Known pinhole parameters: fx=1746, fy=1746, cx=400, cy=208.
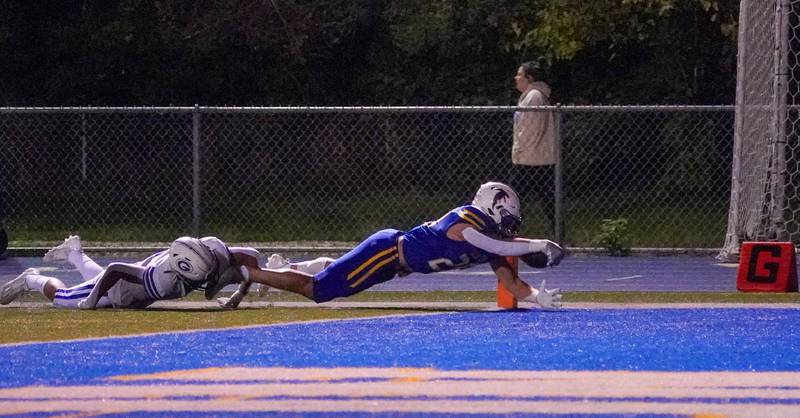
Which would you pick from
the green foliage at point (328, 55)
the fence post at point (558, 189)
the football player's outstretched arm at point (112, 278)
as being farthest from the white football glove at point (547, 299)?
the green foliage at point (328, 55)

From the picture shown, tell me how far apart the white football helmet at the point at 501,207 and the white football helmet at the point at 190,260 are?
74.1 inches

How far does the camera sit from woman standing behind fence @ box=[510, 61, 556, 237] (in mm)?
17188

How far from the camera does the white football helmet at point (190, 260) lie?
11664mm

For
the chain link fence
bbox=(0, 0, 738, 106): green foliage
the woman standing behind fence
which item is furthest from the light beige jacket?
bbox=(0, 0, 738, 106): green foliage

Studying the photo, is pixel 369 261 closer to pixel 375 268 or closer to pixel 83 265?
pixel 375 268

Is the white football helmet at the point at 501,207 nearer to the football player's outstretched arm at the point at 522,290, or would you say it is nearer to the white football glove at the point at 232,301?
the football player's outstretched arm at the point at 522,290

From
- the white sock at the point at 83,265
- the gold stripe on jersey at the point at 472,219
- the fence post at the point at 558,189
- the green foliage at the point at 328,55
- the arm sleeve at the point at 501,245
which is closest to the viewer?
the arm sleeve at the point at 501,245

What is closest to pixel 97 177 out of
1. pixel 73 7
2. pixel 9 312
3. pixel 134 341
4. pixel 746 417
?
pixel 73 7

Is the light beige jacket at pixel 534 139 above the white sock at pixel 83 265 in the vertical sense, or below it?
above

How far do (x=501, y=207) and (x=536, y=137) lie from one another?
18.7 ft

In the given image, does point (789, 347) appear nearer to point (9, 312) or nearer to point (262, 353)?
point (262, 353)

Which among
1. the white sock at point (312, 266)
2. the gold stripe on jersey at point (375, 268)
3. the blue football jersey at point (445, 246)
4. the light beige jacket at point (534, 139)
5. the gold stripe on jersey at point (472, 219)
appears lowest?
the white sock at point (312, 266)

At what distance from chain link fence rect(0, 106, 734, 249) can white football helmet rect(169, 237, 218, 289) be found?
378 inches

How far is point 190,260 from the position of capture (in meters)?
11.7
